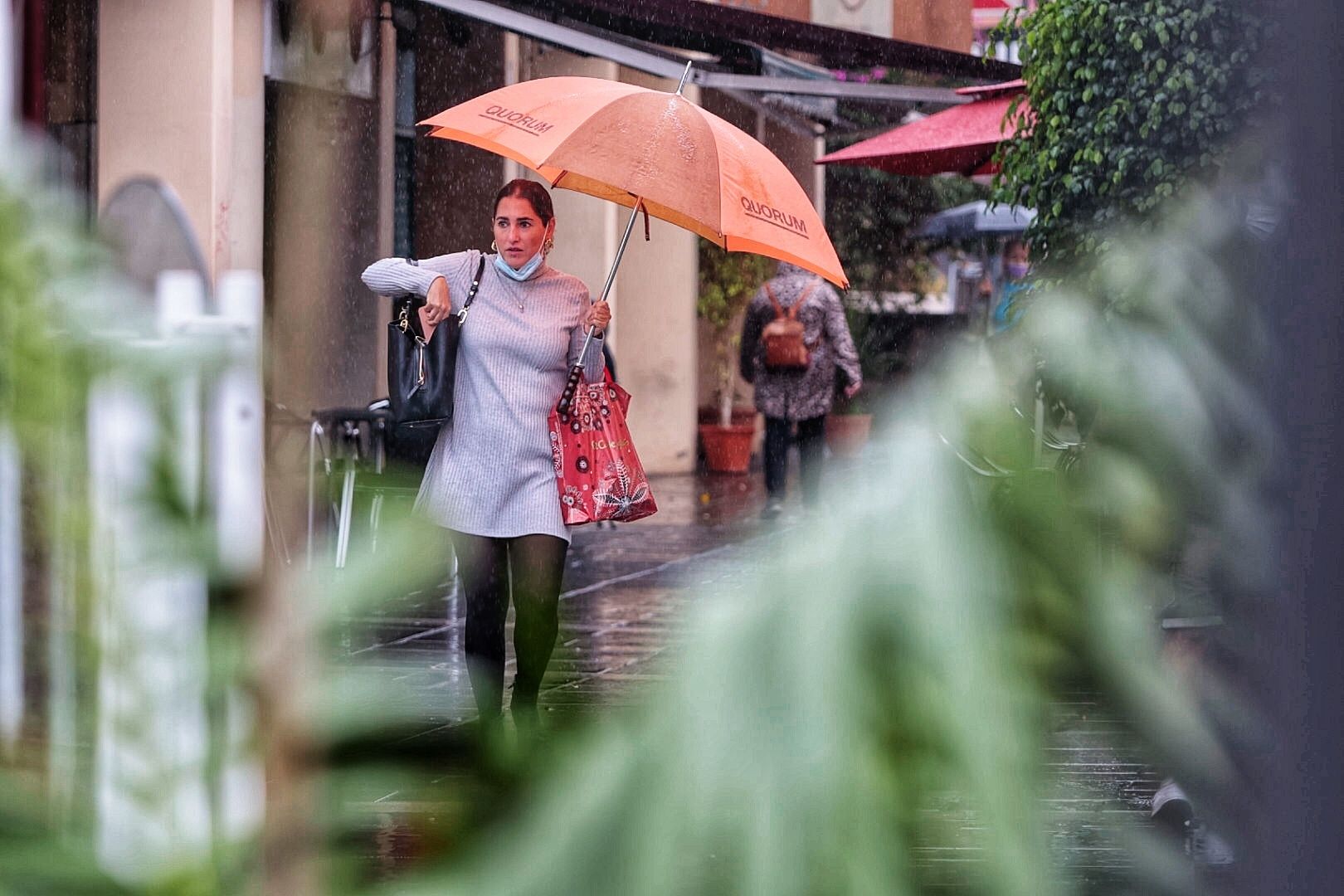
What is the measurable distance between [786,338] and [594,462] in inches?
248

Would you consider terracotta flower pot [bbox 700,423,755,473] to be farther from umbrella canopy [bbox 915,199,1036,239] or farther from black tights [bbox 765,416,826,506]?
black tights [bbox 765,416,826,506]

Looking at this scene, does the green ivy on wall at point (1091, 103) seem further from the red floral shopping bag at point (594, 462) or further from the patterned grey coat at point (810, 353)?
the patterned grey coat at point (810, 353)

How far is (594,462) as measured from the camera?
4.81 m

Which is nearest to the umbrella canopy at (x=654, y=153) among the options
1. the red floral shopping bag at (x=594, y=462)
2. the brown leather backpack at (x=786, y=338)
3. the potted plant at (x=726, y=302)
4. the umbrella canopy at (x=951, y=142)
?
the red floral shopping bag at (x=594, y=462)

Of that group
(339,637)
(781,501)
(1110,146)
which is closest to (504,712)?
(339,637)

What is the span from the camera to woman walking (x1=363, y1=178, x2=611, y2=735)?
468 cm

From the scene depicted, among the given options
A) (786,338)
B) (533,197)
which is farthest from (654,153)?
(786,338)

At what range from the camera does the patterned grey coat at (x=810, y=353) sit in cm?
1102

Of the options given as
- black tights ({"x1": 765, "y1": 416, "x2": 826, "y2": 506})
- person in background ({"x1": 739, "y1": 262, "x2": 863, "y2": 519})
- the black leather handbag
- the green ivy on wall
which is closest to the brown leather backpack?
person in background ({"x1": 739, "y1": 262, "x2": 863, "y2": 519})

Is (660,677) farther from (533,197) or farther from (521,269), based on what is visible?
(533,197)

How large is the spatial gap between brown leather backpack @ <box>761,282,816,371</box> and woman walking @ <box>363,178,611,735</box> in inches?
244

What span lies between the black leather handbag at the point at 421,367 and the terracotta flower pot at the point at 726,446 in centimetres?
1129

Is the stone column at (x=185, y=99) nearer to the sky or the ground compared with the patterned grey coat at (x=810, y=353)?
nearer to the sky

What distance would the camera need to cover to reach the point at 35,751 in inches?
19.2
